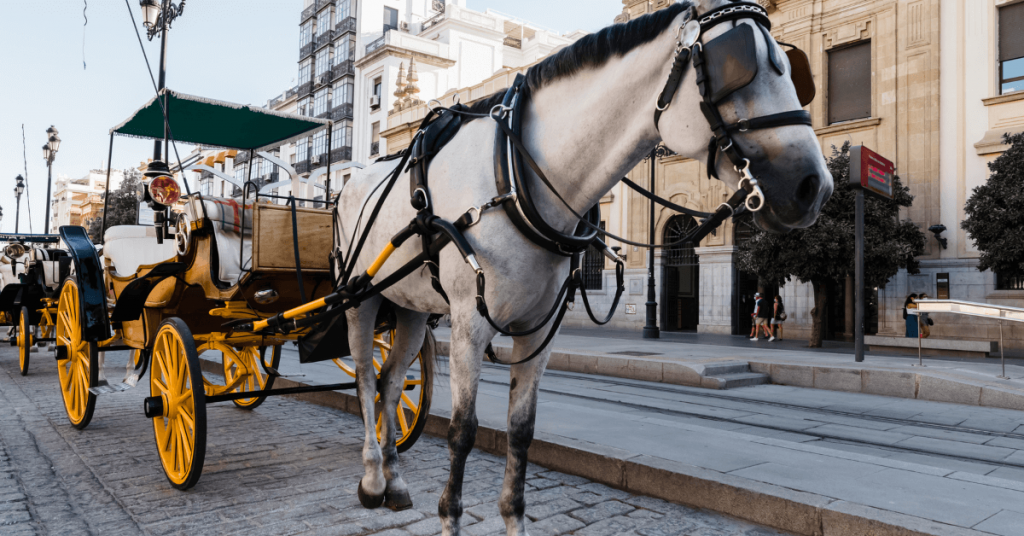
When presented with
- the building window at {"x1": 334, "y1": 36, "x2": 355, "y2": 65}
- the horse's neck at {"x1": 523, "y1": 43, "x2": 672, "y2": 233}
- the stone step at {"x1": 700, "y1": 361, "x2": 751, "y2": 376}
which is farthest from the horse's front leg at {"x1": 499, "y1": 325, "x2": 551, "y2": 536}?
the building window at {"x1": 334, "y1": 36, "x2": 355, "y2": 65}

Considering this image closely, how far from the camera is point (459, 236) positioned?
2689mm

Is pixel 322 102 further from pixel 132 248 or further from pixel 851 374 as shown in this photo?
pixel 851 374

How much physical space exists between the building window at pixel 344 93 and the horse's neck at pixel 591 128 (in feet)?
147

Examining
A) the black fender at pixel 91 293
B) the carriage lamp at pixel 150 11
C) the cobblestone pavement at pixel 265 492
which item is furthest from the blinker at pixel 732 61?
the carriage lamp at pixel 150 11

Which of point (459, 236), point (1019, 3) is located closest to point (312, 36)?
point (1019, 3)

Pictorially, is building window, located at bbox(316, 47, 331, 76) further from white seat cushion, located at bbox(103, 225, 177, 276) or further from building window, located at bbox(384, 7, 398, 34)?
white seat cushion, located at bbox(103, 225, 177, 276)

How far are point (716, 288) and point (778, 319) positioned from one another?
2830 mm

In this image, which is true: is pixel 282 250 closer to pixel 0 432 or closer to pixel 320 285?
pixel 320 285

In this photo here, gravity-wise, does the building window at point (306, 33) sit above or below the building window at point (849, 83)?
above

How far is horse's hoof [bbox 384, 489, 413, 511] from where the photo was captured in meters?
3.73

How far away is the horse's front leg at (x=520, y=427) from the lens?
117 inches

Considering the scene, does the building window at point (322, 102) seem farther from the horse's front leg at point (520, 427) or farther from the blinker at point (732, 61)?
the blinker at point (732, 61)

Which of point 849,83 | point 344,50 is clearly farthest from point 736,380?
point 344,50

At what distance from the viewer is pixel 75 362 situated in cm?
603
